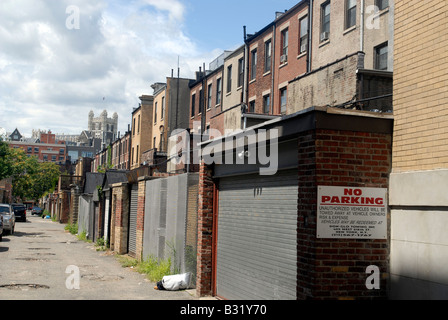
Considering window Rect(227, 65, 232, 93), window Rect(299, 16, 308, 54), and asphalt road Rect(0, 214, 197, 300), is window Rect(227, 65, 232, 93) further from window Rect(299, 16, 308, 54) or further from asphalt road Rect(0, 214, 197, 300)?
asphalt road Rect(0, 214, 197, 300)

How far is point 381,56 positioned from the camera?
2002cm

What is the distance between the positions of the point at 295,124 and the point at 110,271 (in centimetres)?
1029

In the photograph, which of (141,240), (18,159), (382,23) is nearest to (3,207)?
(141,240)

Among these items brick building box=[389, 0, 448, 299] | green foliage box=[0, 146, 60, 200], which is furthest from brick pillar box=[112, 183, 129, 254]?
green foliage box=[0, 146, 60, 200]

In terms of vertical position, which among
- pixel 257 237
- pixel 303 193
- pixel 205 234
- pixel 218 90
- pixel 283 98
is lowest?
pixel 205 234

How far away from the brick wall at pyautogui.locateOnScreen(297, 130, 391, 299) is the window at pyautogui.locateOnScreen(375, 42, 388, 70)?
1338 cm

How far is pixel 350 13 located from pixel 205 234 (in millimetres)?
14099

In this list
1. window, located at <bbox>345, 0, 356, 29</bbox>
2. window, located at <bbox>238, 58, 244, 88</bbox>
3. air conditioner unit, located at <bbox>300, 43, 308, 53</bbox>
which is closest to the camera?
window, located at <bbox>345, 0, 356, 29</bbox>

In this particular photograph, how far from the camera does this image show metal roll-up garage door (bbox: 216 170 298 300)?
8.50 m

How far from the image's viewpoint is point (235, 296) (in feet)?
34.2

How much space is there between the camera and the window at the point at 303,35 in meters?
25.5

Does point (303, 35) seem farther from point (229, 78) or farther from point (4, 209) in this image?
point (4, 209)

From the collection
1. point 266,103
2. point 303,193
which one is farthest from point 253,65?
point 303,193

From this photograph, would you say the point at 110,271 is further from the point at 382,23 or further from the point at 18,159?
the point at 18,159
